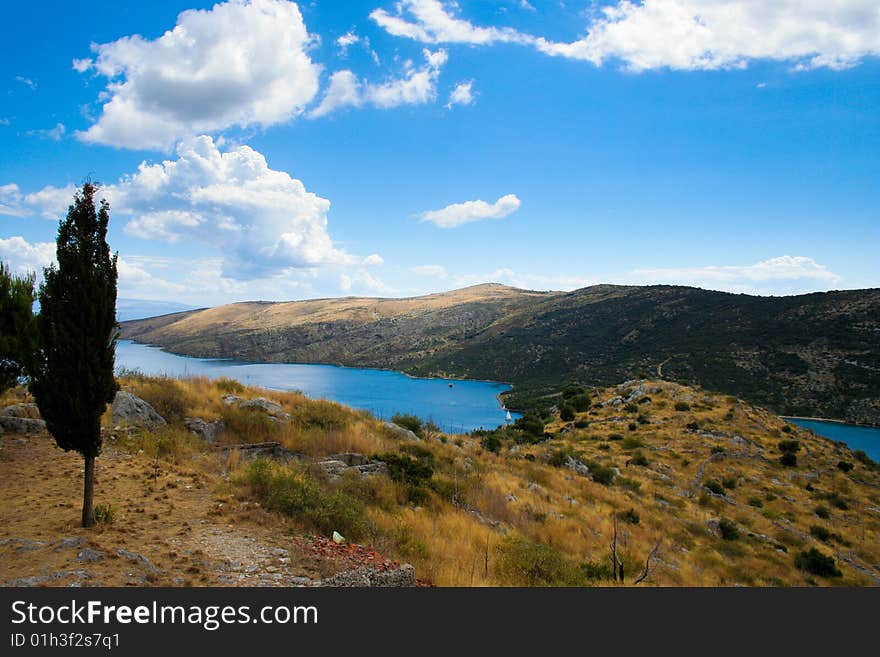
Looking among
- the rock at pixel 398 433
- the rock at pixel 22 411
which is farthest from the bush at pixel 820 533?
the rock at pixel 22 411

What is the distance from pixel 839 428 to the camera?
61625mm

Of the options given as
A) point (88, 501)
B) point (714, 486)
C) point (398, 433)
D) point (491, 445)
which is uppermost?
point (88, 501)

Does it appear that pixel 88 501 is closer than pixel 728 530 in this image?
Yes

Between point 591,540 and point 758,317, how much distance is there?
9644cm

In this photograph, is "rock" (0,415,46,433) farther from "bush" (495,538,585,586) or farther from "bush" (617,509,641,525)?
"bush" (617,509,641,525)

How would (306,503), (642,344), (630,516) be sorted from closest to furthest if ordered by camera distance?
(306,503), (630,516), (642,344)

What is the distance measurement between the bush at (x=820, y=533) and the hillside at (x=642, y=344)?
5214 centimetres

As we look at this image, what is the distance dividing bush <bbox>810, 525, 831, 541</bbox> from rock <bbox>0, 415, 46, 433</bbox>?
93.7 ft

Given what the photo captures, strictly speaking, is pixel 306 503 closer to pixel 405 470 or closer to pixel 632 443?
pixel 405 470

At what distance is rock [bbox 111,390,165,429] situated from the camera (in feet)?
38.0

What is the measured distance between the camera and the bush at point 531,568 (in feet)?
24.5

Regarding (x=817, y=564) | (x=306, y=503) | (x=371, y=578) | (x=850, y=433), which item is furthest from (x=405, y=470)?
(x=850, y=433)

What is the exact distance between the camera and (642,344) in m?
95.6

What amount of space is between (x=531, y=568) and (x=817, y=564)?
50.7 feet
